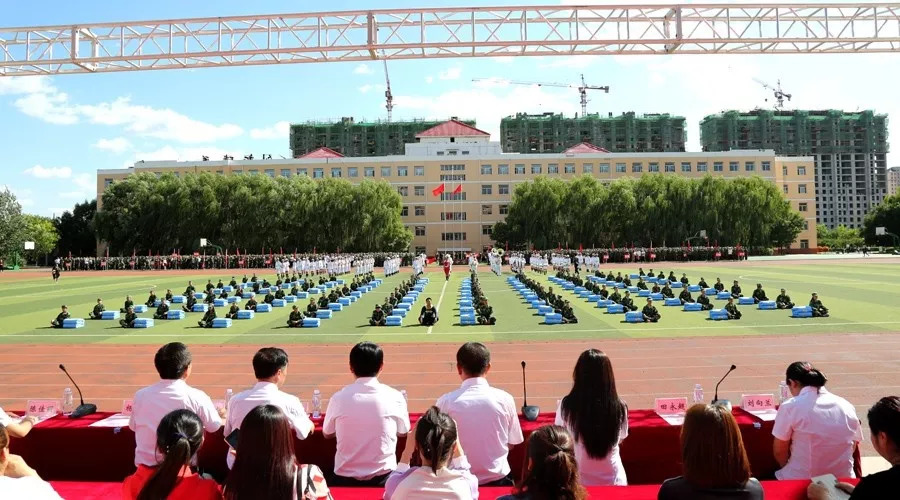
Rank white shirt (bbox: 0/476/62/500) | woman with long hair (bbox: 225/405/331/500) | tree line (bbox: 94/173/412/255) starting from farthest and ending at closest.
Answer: tree line (bbox: 94/173/412/255), white shirt (bbox: 0/476/62/500), woman with long hair (bbox: 225/405/331/500)

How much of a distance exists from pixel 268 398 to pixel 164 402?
87cm

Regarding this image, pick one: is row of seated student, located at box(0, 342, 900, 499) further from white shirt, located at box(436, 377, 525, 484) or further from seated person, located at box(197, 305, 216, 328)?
seated person, located at box(197, 305, 216, 328)

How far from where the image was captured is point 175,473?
3.35m

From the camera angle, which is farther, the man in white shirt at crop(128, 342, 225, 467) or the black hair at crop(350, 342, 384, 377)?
the black hair at crop(350, 342, 384, 377)

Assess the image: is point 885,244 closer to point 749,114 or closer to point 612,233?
point 612,233

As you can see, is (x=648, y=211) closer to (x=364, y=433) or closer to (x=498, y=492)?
(x=364, y=433)

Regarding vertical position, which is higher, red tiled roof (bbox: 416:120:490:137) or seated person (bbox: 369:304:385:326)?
red tiled roof (bbox: 416:120:490:137)

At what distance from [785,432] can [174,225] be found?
82.7 meters

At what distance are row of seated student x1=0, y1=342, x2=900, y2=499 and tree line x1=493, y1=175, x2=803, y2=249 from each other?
2887 inches

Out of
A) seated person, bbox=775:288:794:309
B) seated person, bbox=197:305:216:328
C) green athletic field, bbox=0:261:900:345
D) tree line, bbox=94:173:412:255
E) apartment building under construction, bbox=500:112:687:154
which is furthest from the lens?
apartment building under construction, bbox=500:112:687:154

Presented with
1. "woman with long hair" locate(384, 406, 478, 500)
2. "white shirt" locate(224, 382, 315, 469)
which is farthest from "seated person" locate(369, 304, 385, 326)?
"woman with long hair" locate(384, 406, 478, 500)

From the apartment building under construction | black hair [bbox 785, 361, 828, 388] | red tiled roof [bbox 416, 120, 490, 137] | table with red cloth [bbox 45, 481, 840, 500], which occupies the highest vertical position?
the apartment building under construction

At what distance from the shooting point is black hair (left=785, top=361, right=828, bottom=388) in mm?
5027

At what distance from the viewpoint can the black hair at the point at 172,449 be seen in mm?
3283
